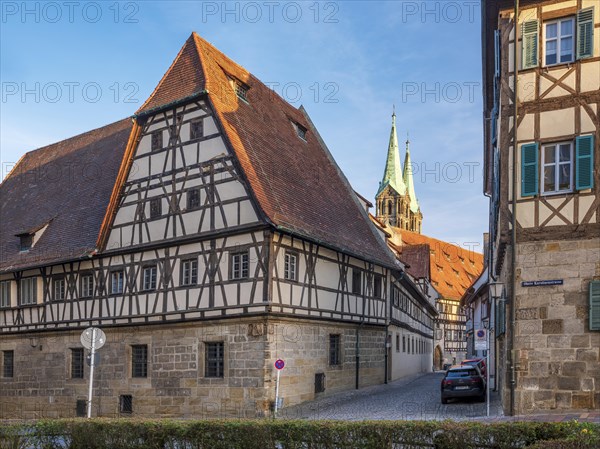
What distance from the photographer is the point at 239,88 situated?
2570cm

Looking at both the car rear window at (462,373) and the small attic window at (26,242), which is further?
the small attic window at (26,242)

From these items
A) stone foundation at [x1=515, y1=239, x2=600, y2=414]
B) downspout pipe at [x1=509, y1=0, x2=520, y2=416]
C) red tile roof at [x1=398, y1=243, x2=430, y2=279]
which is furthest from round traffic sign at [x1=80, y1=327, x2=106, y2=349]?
red tile roof at [x1=398, y1=243, x2=430, y2=279]

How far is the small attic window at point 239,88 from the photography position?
25312 millimetres

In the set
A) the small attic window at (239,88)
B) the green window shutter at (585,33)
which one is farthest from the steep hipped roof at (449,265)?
the green window shutter at (585,33)

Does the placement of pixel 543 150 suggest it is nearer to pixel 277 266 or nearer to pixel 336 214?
pixel 277 266

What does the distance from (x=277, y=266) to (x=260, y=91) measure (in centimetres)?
993

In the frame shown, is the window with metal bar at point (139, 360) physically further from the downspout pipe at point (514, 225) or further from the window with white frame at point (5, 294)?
the downspout pipe at point (514, 225)

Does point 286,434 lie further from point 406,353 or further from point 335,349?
point 406,353

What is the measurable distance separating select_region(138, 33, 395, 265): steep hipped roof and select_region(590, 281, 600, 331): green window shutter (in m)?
8.94

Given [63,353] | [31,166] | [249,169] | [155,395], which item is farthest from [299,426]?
[31,166]

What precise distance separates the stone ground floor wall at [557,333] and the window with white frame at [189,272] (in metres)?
10.6

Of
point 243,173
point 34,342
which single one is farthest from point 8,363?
point 243,173

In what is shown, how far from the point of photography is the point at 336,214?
2655 cm

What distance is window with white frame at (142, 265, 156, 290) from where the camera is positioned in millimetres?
23700
